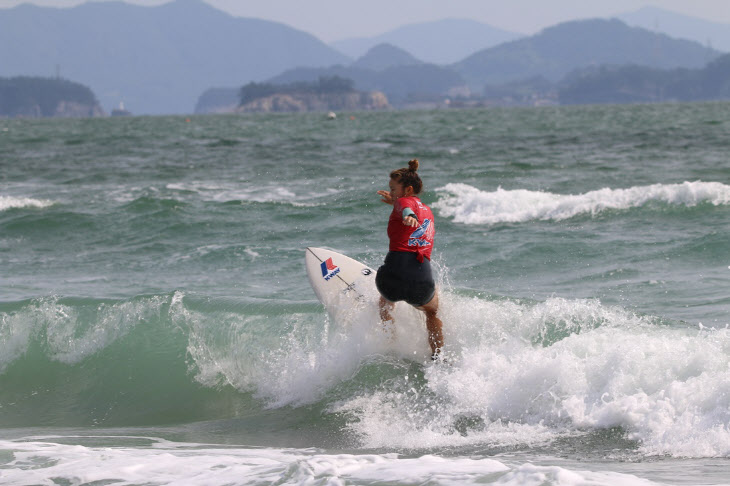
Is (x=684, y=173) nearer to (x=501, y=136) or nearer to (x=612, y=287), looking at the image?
(x=612, y=287)

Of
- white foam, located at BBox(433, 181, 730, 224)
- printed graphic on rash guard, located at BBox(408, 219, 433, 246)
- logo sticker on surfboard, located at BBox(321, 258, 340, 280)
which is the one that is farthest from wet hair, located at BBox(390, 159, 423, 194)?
white foam, located at BBox(433, 181, 730, 224)

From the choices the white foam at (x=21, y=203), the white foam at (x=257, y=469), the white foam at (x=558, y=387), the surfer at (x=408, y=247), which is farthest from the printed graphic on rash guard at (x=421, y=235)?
the white foam at (x=21, y=203)

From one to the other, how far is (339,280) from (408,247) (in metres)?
1.61

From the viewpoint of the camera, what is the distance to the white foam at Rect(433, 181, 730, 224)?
14852 mm

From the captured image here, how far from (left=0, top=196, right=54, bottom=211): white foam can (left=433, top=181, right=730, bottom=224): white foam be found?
844 centimetres

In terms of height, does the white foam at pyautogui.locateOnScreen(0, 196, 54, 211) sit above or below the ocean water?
above

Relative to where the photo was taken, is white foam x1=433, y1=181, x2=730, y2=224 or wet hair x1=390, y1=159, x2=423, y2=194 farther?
white foam x1=433, y1=181, x2=730, y2=224

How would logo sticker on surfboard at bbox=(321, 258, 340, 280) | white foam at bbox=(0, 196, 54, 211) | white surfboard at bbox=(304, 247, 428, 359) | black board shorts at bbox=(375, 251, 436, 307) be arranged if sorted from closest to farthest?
1. black board shorts at bbox=(375, 251, 436, 307)
2. white surfboard at bbox=(304, 247, 428, 359)
3. logo sticker on surfboard at bbox=(321, 258, 340, 280)
4. white foam at bbox=(0, 196, 54, 211)

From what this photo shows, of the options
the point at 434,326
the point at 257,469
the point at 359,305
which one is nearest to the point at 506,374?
the point at 434,326

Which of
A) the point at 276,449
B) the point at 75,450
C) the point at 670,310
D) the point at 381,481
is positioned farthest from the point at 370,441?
the point at 670,310

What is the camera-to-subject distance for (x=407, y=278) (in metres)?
6.13

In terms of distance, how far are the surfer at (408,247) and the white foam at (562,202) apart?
8630 millimetres

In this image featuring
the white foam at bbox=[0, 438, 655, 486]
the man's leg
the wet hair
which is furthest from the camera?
the man's leg

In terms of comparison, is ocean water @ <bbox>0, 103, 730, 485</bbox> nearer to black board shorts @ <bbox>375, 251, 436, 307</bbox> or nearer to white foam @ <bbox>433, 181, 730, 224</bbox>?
white foam @ <bbox>433, 181, 730, 224</bbox>
